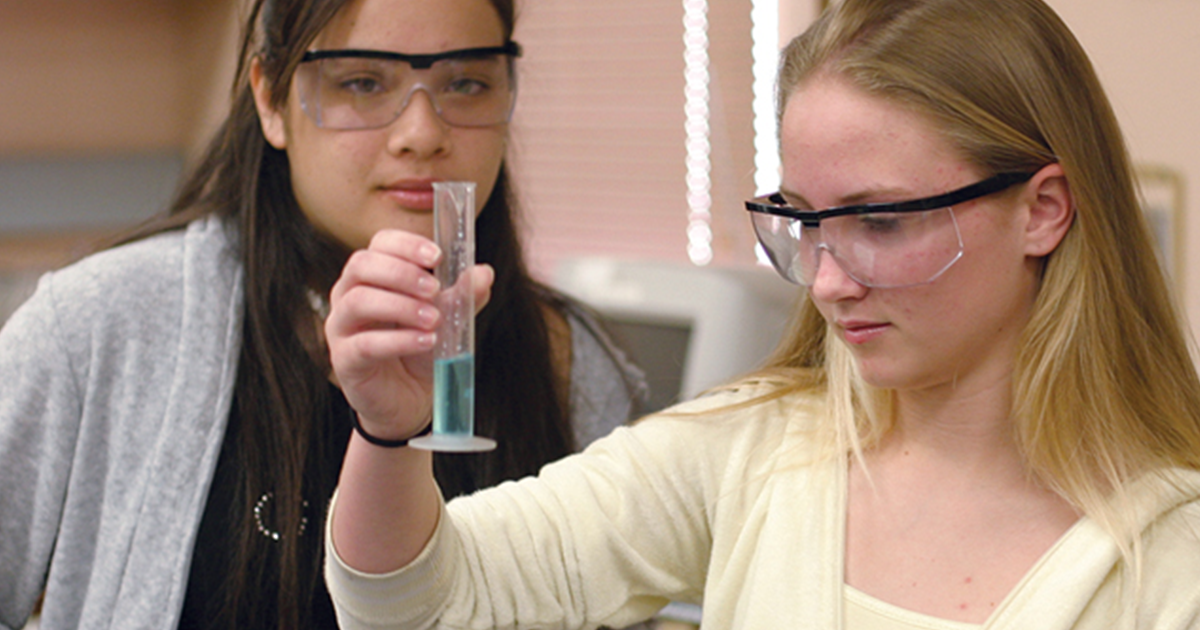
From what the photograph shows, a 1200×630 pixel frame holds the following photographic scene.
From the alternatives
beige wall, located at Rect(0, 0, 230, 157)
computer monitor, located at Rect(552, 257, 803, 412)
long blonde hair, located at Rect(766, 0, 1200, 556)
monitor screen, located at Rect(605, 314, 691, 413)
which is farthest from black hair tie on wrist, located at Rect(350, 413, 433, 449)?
beige wall, located at Rect(0, 0, 230, 157)

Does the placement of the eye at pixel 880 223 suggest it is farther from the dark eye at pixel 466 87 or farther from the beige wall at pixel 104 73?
the beige wall at pixel 104 73

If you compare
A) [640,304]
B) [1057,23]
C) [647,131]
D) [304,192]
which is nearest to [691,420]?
[1057,23]

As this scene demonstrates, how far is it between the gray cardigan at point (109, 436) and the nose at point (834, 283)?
826 millimetres

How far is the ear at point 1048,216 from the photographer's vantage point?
114 centimetres

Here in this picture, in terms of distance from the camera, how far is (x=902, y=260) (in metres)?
1.09

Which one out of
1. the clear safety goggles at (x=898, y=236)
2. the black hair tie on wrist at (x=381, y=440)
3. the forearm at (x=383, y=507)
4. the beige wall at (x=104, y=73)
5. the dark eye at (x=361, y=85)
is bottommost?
the forearm at (x=383, y=507)

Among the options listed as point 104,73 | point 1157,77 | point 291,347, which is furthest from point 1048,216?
point 104,73

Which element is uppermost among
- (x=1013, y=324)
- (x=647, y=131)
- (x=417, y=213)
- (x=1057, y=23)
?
(x=647, y=131)

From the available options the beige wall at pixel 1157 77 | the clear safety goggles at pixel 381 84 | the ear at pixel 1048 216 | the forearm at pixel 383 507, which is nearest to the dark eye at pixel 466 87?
the clear safety goggles at pixel 381 84

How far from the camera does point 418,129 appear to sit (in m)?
1.51

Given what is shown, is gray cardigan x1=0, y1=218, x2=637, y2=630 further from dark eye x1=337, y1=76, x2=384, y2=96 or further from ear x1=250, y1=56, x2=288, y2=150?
dark eye x1=337, y1=76, x2=384, y2=96

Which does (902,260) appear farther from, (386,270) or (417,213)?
(417,213)

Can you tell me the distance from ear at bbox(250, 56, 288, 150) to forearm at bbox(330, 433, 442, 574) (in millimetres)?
703

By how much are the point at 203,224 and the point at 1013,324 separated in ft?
3.58
